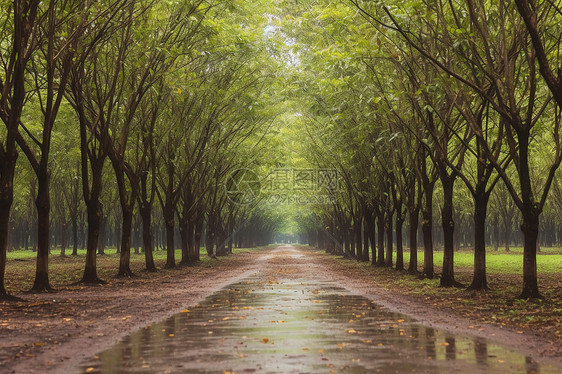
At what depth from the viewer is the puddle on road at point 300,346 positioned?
7.39m

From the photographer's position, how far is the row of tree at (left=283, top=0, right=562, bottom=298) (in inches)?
614

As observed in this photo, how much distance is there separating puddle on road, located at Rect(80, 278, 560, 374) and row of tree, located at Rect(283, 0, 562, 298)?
6.08 meters

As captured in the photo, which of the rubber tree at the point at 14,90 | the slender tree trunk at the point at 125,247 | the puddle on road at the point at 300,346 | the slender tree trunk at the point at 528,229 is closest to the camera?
the puddle on road at the point at 300,346

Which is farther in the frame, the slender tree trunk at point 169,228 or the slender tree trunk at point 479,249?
the slender tree trunk at point 169,228

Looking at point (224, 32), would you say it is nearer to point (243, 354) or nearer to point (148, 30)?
point (148, 30)

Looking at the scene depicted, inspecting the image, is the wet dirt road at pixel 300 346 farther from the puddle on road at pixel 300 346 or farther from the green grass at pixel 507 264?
the green grass at pixel 507 264

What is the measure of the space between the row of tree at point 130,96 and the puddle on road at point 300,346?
801cm

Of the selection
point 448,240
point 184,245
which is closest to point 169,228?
point 184,245

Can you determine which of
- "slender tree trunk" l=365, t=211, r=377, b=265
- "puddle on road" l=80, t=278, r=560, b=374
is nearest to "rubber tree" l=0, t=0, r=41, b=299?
"puddle on road" l=80, t=278, r=560, b=374

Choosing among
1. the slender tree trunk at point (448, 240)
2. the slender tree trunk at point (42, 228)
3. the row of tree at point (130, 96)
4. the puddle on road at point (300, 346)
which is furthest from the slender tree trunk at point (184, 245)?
the puddle on road at point (300, 346)

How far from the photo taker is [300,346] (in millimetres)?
8992

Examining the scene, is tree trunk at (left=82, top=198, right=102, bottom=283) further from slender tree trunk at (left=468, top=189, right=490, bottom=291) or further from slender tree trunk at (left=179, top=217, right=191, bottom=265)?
slender tree trunk at (left=179, top=217, right=191, bottom=265)

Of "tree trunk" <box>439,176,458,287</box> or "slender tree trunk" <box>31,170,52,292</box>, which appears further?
"tree trunk" <box>439,176,458,287</box>

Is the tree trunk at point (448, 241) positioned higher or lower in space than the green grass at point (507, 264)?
higher
